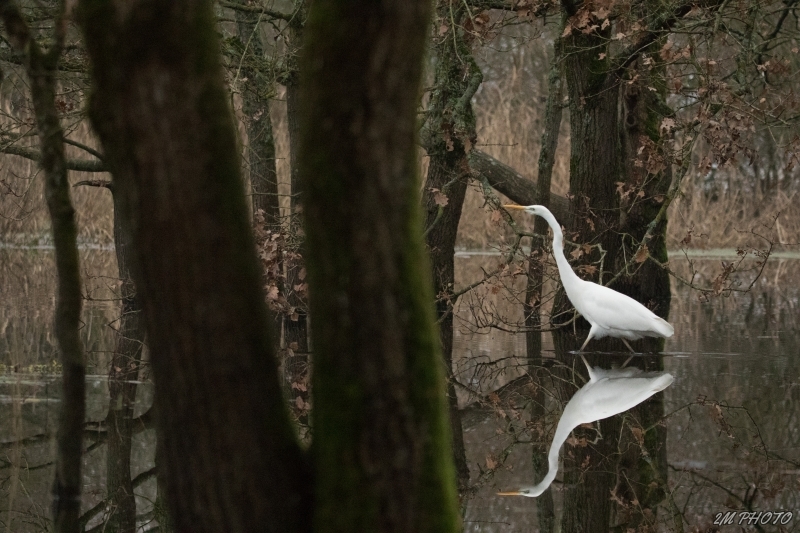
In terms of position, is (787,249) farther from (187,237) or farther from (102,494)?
(187,237)

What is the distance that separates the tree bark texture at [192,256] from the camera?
2.47 m

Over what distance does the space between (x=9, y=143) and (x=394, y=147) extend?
5557mm

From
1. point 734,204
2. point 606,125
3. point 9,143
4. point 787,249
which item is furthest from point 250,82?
point 787,249

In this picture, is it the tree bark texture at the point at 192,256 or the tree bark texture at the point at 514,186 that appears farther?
the tree bark texture at the point at 514,186

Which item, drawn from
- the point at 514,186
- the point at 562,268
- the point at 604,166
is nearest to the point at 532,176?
the point at 514,186

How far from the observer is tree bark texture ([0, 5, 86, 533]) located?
2.88 m

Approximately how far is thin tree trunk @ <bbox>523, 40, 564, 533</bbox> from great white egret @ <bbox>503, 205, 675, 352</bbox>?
1.63ft

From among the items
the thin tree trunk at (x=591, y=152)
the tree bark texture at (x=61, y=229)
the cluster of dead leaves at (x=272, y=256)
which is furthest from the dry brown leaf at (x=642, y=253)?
the tree bark texture at (x=61, y=229)

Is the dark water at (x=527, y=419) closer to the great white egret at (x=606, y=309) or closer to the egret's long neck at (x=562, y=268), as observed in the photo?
Answer: the great white egret at (x=606, y=309)

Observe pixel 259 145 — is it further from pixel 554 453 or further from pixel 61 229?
pixel 61 229

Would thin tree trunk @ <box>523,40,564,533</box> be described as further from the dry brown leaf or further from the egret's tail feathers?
the egret's tail feathers

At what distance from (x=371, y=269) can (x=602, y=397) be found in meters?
4.92

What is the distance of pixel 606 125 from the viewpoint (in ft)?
35.0

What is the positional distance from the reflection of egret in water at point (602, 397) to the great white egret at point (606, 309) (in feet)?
1.65
